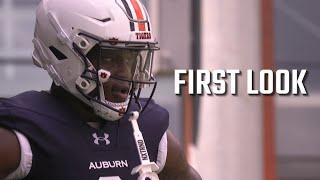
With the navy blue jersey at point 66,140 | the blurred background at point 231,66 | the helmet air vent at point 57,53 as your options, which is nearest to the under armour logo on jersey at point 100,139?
the navy blue jersey at point 66,140

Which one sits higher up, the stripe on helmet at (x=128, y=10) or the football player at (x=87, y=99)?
A: the stripe on helmet at (x=128, y=10)

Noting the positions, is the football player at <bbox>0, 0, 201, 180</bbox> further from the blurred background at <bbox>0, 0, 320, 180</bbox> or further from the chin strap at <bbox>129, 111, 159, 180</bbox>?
the blurred background at <bbox>0, 0, 320, 180</bbox>

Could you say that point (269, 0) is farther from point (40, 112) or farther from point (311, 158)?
point (40, 112)

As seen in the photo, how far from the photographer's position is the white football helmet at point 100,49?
1.19 meters

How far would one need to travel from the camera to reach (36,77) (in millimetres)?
3400

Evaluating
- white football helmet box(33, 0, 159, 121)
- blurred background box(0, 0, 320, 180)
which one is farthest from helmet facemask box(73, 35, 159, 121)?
blurred background box(0, 0, 320, 180)

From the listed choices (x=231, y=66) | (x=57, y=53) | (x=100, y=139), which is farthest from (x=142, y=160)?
(x=231, y=66)

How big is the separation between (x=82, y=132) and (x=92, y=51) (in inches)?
4.5

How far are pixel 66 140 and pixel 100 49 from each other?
5.3 inches

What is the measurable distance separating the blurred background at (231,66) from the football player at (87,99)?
57.3 inches

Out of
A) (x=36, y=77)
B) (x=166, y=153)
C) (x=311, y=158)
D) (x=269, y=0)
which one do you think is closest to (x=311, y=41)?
(x=311, y=158)

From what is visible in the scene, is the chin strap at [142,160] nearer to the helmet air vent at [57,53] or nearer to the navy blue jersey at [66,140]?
the navy blue jersey at [66,140]

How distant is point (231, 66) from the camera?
2688 millimetres

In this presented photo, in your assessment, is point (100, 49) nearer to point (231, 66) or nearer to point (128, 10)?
point (128, 10)
